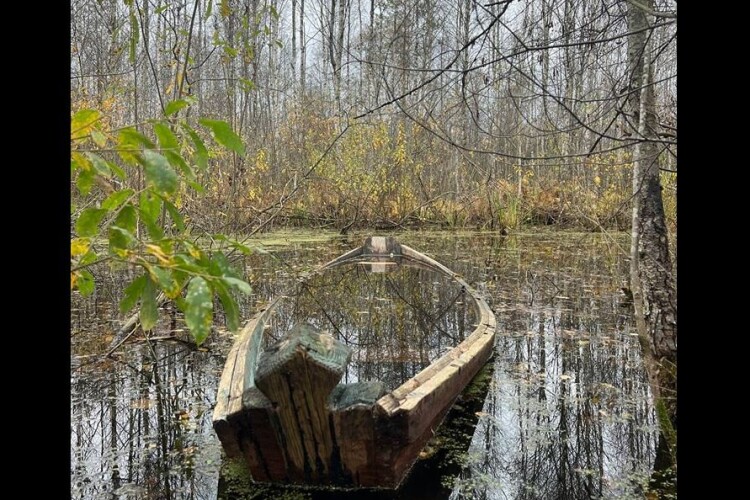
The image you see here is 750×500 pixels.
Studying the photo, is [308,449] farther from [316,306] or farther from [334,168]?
[334,168]

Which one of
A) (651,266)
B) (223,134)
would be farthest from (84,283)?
(651,266)

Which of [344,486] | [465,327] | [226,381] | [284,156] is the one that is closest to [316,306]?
[465,327]

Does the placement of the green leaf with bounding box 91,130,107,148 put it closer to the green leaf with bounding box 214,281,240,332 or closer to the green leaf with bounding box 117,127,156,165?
the green leaf with bounding box 117,127,156,165

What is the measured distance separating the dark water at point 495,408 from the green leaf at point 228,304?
5.42 feet

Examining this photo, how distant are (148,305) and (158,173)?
29 centimetres

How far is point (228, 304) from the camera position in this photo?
1.09m

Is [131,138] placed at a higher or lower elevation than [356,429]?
higher

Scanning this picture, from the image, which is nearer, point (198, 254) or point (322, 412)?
point (198, 254)

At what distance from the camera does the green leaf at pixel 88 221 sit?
3.73ft

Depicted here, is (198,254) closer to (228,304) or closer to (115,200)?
(228,304)

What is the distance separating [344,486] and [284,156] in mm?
12521

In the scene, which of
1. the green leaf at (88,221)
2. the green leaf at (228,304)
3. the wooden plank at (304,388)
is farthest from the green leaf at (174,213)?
the wooden plank at (304,388)
